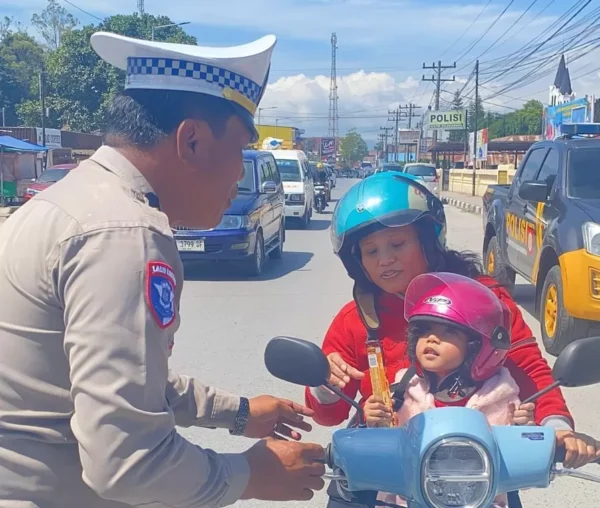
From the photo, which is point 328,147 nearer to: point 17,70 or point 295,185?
point 17,70

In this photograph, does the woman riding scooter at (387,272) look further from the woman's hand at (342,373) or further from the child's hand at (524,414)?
the child's hand at (524,414)

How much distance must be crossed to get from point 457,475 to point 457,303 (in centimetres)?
61

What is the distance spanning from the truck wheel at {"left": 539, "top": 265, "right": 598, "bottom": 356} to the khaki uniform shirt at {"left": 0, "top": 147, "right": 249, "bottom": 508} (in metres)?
5.61

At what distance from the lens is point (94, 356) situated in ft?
5.09

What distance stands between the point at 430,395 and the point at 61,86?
48.7 metres

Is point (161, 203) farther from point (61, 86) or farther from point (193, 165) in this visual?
point (61, 86)

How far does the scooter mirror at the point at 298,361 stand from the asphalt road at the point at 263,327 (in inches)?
91.0

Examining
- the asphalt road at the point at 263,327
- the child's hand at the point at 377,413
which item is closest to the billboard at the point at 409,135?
the asphalt road at the point at 263,327

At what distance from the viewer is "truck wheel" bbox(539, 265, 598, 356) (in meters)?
6.98

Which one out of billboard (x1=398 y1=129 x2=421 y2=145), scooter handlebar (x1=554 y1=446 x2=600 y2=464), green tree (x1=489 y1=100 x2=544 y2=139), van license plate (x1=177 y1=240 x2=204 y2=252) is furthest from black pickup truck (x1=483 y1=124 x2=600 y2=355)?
billboard (x1=398 y1=129 x2=421 y2=145)

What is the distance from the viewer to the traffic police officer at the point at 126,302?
156cm

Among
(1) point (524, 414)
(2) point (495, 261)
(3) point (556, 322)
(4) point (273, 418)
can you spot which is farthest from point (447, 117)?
(1) point (524, 414)

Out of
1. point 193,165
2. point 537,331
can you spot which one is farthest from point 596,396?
point 193,165

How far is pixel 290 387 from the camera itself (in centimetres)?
644
